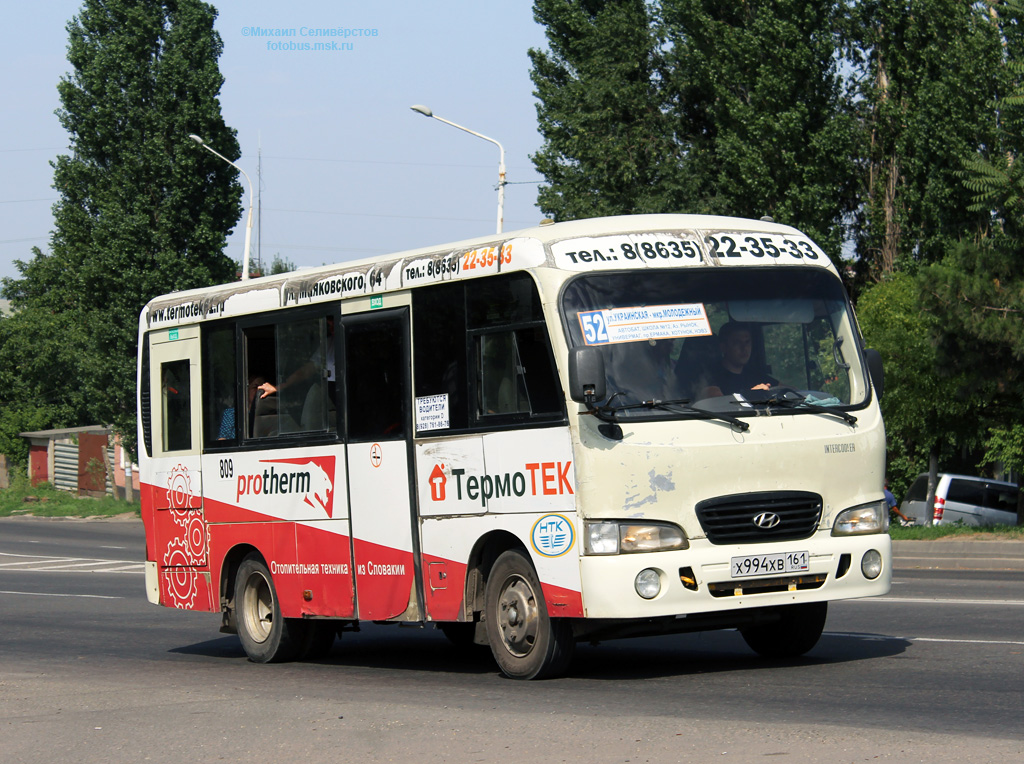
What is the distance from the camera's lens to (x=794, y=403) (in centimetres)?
948

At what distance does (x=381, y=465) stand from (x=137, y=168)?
3775cm

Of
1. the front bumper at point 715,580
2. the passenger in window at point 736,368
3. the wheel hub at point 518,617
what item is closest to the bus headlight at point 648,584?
the front bumper at point 715,580

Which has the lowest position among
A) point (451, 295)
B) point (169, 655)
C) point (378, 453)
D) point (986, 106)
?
point (169, 655)

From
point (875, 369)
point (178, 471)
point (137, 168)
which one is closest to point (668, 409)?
point (875, 369)

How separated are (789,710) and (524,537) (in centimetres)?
221

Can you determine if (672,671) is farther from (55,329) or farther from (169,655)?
(55,329)

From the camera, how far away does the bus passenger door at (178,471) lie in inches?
513

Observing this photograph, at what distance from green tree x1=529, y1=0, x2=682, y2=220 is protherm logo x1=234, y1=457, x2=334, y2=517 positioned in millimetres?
26482

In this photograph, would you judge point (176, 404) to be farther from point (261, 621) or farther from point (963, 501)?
point (963, 501)

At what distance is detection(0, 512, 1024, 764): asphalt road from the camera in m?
7.09

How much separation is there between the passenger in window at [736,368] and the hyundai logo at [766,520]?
0.76 meters

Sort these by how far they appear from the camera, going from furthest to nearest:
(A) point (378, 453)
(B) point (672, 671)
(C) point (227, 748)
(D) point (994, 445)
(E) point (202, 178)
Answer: (E) point (202, 178) → (D) point (994, 445) → (A) point (378, 453) → (B) point (672, 671) → (C) point (227, 748)

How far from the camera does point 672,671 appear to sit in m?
10.0

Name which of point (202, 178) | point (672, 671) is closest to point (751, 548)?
point (672, 671)
